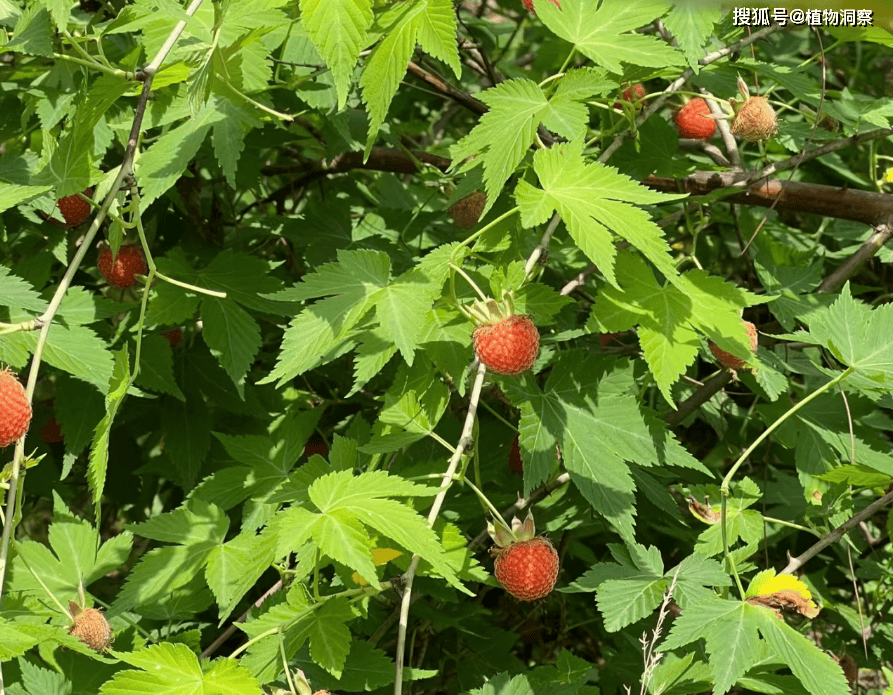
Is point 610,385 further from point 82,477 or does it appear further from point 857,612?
point 82,477

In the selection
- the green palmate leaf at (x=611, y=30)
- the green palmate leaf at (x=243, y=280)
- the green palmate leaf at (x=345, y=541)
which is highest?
the green palmate leaf at (x=611, y=30)

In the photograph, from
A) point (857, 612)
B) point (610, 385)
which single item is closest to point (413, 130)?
point (610, 385)

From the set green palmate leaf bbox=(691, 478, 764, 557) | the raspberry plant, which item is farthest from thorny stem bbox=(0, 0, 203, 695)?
green palmate leaf bbox=(691, 478, 764, 557)

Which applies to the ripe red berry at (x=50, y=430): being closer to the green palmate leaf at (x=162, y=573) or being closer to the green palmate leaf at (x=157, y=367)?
the green palmate leaf at (x=157, y=367)

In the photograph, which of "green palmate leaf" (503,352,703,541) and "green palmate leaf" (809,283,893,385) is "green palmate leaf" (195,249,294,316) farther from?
"green palmate leaf" (809,283,893,385)

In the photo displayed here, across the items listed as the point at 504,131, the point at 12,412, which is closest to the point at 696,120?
the point at 504,131

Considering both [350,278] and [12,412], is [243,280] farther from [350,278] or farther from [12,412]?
[12,412]

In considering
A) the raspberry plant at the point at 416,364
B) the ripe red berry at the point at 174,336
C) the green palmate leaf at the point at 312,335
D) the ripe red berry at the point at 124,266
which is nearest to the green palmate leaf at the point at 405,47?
the raspberry plant at the point at 416,364
